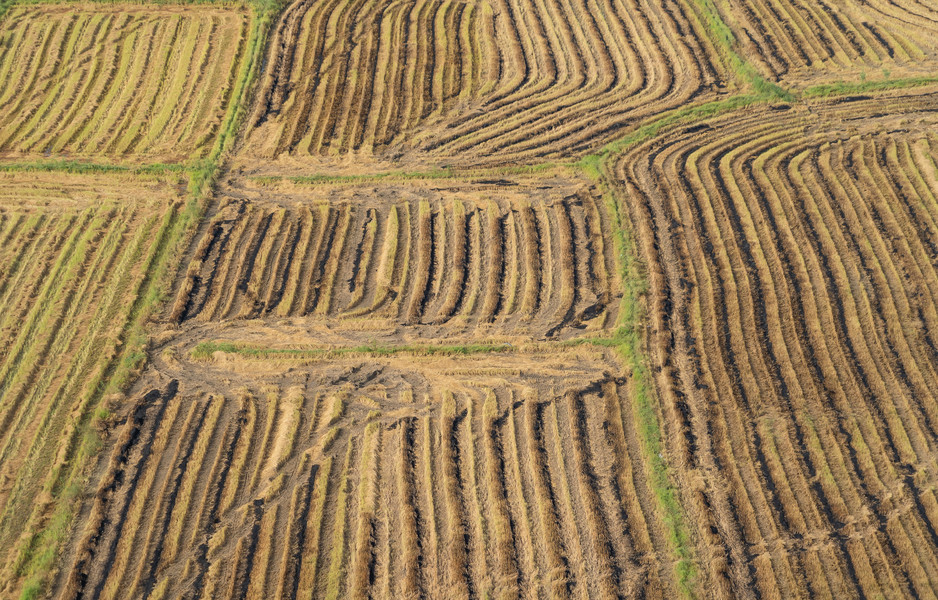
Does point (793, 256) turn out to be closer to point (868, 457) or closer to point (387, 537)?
point (868, 457)

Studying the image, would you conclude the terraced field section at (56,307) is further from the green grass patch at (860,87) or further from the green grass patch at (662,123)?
the green grass patch at (860,87)

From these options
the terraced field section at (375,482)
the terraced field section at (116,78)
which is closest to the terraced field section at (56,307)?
the terraced field section at (375,482)

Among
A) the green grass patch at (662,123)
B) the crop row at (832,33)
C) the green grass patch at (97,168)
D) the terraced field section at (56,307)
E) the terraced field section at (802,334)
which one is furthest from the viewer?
the crop row at (832,33)

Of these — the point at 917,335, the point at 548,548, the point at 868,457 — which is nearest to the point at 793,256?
the point at 917,335

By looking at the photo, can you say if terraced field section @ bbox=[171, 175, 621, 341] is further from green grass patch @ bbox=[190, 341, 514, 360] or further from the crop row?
the crop row

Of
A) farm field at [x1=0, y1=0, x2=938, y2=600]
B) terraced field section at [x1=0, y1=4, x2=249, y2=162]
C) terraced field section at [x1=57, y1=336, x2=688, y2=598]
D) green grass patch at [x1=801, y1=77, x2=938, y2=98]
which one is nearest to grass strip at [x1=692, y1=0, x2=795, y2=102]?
farm field at [x1=0, y1=0, x2=938, y2=600]

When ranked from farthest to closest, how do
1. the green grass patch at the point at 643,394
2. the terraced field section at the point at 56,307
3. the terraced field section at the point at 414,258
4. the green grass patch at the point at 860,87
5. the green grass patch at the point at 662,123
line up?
the green grass patch at the point at 860,87, the green grass patch at the point at 662,123, the terraced field section at the point at 414,258, the terraced field section at the point at 56,307, the green grass patch at the point at 643,394

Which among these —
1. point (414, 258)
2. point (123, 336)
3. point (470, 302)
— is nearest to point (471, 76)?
point (414, 258)
